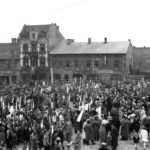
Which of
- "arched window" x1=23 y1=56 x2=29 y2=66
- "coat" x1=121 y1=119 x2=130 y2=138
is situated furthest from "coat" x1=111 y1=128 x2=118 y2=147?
"arched window" x1=23 y1=56 x2=29 y2=66

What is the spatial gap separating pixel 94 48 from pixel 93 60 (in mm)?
2159

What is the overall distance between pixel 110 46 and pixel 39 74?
1274 centimetres

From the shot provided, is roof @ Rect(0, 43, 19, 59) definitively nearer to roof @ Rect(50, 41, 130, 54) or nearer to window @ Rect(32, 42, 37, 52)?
window @ Rect(32, 42, 37, 52)

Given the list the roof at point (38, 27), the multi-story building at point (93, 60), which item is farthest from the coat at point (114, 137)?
the roof at point (38, 27)

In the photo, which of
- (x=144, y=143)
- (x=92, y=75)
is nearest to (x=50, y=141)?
(x=144, y=143)

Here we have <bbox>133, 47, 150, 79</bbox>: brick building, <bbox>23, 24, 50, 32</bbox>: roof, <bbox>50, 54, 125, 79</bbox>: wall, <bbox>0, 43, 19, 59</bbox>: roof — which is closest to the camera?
<bbox>50, 54, 125, 79</bbox>: wall

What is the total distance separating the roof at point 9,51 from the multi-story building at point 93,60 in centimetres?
688

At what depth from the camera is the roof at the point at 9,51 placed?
188 feet

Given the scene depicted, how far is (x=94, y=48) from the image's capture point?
174 ft

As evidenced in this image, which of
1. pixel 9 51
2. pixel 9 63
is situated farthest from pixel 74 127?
pixel 9 51

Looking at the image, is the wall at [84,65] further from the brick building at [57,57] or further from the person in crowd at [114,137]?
the person in crowd at [114,137]

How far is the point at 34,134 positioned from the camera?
15406mm

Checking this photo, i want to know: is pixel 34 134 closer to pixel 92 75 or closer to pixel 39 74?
pixel 92 75

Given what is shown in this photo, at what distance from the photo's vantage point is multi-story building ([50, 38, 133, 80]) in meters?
50.2
